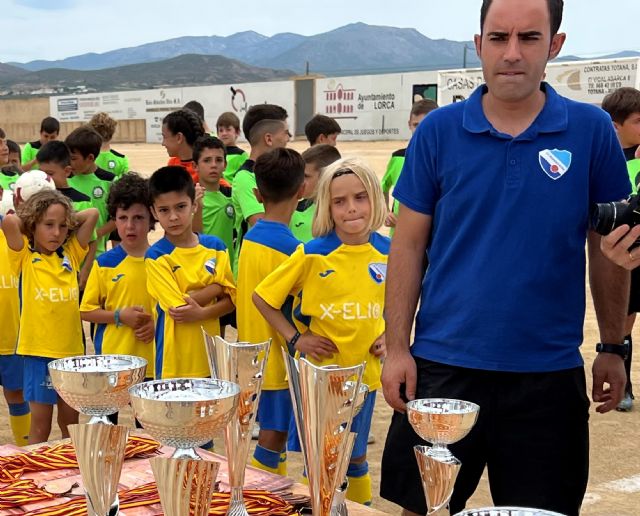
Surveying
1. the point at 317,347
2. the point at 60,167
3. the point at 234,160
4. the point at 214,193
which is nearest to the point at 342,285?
the point at 317,347

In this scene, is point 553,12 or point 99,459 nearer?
point 99,459

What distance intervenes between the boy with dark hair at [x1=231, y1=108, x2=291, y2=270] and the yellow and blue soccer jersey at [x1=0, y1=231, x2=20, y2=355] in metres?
1.23

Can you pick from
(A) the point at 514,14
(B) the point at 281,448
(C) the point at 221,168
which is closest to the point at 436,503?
(A) the point at 514,14

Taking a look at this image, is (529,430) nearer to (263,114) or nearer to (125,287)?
(125,287)

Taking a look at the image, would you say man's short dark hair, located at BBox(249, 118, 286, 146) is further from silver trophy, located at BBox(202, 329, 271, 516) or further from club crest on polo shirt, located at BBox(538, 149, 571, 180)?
silver trophy, located at BBox(202, 329, 271, 516)

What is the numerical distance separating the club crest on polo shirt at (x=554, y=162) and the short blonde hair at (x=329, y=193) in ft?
3.78

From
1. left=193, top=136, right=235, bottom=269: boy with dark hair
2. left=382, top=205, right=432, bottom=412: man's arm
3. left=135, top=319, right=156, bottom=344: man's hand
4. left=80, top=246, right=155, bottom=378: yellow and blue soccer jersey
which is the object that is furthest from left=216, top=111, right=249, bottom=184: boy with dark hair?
left=382, top=205, right=432, bottom=412: man's arm

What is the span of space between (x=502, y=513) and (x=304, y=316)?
6.64 ft

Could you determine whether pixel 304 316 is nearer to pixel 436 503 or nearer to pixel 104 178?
pixel 436 503

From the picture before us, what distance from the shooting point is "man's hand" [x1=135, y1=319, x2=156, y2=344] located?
4.04 meters

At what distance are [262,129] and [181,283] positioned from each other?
1740 millimetres

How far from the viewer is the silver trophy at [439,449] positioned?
1.77 m

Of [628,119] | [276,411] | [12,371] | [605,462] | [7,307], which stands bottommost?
[605,462]

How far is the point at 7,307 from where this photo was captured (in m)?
4.63
